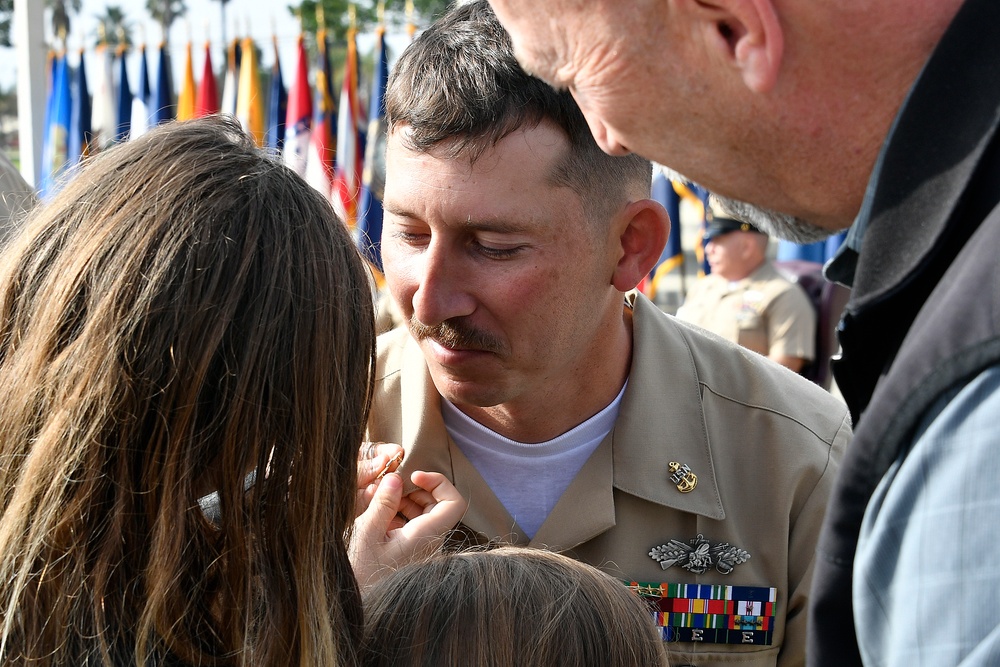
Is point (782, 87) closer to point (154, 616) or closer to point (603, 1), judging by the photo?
point (603, 1)

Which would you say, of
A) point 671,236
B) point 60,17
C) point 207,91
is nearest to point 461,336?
point 671,236

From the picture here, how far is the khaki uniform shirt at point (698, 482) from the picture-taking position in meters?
2.17

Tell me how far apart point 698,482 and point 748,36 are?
1326mm

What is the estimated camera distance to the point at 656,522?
2264 mm

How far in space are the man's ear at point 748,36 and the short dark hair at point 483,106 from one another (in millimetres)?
945

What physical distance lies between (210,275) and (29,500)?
395mm

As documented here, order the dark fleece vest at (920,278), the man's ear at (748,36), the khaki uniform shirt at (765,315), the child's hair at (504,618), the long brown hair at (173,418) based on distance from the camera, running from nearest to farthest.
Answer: the dark fleece vest at (920,278)
the man's ear at (748,36)
the long brown hair at (173,418)
the child's hair at (504,618)
the khaki uniform shirt at (765,315)

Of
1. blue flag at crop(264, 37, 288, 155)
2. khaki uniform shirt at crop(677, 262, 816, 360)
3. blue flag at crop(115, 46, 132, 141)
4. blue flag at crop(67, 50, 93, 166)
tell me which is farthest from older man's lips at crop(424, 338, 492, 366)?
blue flag at crop(67, 50, 93, 166)

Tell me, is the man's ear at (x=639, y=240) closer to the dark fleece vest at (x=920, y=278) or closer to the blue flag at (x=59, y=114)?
the dark fleece vest at (x=920, y=278)

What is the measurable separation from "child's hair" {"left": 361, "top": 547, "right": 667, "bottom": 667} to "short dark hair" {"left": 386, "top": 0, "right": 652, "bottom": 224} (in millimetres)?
902

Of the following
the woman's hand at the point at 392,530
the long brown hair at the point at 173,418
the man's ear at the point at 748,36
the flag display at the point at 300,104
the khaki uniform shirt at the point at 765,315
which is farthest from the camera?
the flag display at the point at 300,104

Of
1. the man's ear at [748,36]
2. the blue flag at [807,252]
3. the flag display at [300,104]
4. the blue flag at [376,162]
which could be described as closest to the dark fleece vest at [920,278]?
the man's ear at [748,36]

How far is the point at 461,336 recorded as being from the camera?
2.12 m

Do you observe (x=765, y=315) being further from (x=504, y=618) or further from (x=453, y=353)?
(x=504, y=618)
